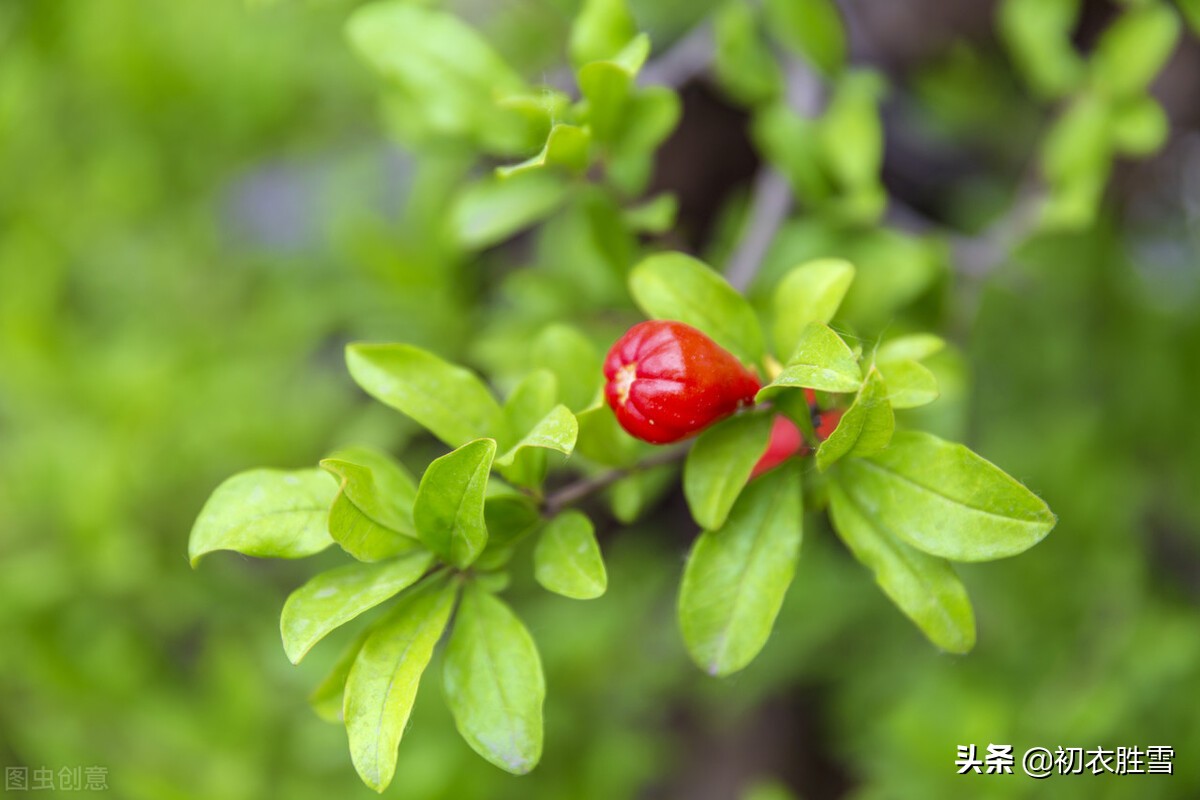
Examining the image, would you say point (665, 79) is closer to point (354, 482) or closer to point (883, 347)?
point (883, 347)

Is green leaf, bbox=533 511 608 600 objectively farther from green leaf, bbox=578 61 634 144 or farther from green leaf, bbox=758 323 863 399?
green leaf, bbox=578 61 634 144

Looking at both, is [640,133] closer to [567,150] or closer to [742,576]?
[567,150]

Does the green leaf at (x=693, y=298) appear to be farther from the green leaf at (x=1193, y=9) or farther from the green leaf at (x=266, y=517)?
the green leaf at (x=1193, y=9)

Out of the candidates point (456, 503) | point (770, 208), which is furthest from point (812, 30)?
point (456, 503)

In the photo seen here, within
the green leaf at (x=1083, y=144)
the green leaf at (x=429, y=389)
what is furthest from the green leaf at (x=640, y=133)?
the green leaf at (x=1083, y=144)

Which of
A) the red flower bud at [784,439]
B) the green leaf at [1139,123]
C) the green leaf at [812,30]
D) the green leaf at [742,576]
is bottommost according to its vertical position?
the green leaf at [742,576]

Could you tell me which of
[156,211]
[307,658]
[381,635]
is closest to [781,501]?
[381,635]
